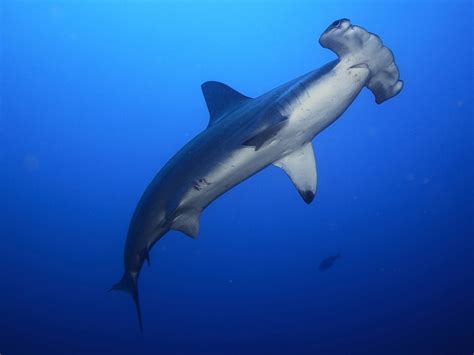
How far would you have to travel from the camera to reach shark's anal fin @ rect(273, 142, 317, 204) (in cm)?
386

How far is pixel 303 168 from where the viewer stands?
394 cm

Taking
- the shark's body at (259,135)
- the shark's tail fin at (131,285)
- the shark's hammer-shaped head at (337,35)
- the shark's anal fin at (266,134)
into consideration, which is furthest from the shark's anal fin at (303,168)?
the shark's tail fin at (131,285)

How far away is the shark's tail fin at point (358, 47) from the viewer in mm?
2762

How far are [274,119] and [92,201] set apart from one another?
31.9 m

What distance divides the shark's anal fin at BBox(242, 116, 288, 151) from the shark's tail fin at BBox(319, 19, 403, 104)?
2.60ft

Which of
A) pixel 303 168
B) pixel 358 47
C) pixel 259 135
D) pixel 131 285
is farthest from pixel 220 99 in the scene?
pixel 131 285

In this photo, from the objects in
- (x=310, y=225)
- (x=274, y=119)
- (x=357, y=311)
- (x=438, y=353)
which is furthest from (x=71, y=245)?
(x=438, y=353)

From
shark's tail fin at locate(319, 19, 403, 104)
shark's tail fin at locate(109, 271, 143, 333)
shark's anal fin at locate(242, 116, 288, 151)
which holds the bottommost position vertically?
shark's tail fin at locate(109, 271, 143, 333)

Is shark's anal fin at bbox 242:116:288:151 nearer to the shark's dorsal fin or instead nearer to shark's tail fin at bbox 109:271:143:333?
the shark's dorsal fin

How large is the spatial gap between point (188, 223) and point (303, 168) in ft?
5.58

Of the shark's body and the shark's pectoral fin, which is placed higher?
the shark's body

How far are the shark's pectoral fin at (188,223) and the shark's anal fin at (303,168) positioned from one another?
1287mm

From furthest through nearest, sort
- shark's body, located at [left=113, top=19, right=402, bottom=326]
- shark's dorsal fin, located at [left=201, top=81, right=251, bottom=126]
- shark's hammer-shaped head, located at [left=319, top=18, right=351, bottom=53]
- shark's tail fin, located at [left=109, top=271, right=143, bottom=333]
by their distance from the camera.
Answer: shark's tail fin, located at [left=109, top=271, right=143, bottom=333] < shark's dorsal fin, located at [left=201, top=81, right=251, bottom=126] < shark's body, located at [left=113, top=19, right=402, bottom=326] < shark's hammer-shaped head, located at [left=319, top=18, right=351, bottom=53]

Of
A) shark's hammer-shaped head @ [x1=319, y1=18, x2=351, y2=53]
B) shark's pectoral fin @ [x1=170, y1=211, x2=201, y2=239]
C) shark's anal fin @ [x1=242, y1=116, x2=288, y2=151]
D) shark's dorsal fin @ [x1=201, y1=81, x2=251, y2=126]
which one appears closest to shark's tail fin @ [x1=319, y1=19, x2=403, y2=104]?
shark's hammer-shaped head @ [x1=319, y1=18, x2=351, y2=53]
